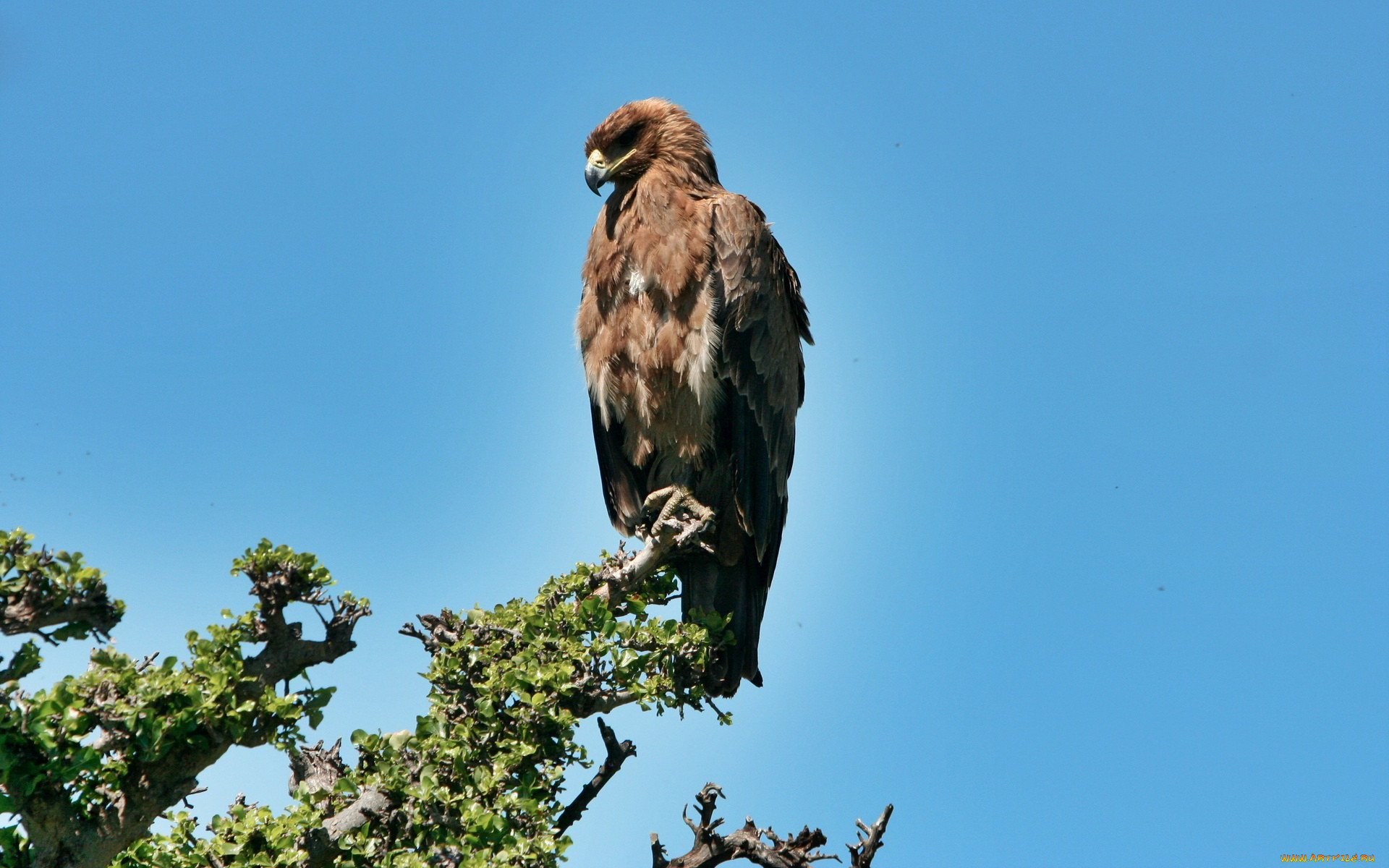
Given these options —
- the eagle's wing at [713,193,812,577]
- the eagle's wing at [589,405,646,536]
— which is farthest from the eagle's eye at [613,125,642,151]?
the eagle's wing at [589,405,646,536]

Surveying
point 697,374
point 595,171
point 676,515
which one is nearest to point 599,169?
point 595,171

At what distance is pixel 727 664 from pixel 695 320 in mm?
1845

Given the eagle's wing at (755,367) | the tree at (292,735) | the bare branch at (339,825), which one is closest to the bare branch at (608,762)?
the tree at (292,735)

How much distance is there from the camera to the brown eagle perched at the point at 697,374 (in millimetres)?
5449

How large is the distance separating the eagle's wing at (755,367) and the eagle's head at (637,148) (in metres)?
0.48

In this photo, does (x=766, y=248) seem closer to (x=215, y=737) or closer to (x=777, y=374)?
(x=777, y=374)

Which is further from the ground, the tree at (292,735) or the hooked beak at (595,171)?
the hooked beak at (595,171)

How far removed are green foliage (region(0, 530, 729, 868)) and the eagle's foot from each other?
0.93 metres

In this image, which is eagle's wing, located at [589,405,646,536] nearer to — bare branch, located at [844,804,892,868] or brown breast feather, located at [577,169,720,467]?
brown breast feather, located at [577,169,720,467]

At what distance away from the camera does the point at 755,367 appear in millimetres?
5691

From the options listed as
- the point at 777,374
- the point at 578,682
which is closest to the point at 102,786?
the point at 578,682

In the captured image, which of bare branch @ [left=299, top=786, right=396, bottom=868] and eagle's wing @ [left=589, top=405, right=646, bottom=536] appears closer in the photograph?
bare branch @ [left=299, top=786, right=396, bottom=868]

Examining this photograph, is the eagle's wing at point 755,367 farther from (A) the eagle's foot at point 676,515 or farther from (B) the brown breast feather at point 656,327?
(A) the eagle's foot at point 676,515

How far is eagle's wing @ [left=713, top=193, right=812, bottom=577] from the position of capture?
5547 millimetres
